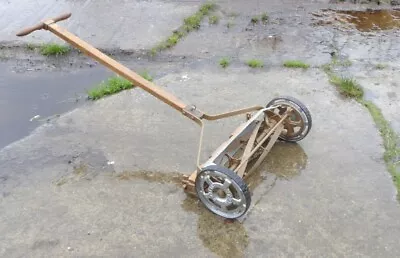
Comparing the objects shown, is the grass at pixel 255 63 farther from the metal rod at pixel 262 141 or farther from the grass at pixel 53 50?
the grass at pixel 53 50

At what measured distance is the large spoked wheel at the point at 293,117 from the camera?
5387mm

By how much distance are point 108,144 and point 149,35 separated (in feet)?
9.45

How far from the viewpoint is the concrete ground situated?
4.53 meters

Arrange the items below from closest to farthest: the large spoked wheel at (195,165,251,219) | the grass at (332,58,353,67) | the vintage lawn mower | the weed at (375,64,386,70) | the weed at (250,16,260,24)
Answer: the large spoked wheel at (195,165,251,219) → the vintage lawn mower → the weed at (375,64,386,70) → the grass at (332,58,353,67) → the weed at (250,16,260,24)

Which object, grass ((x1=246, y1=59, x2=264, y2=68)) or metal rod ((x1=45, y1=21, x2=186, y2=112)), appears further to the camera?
grass ((x1=246, y1=59, x2=264, y2=68))

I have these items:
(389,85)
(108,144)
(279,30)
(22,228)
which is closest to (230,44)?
(279,30)

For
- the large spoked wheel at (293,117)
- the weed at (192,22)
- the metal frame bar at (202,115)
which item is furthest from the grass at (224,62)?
the metal frame bar at (202,115)

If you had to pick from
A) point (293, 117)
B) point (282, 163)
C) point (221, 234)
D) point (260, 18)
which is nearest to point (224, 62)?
point (260, 18)

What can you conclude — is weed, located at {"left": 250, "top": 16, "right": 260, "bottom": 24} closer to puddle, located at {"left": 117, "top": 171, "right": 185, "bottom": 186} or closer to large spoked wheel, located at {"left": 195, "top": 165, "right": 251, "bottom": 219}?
puddle, located at {"left": 117, "top": 171, "right": 185, "bottom": 186}

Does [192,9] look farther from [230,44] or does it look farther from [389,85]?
[389,85]


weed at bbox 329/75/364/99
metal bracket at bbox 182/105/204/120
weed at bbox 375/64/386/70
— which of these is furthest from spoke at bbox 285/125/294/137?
weed at bbox 375/64/386/70

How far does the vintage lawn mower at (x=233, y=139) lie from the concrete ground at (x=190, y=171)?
201 mm

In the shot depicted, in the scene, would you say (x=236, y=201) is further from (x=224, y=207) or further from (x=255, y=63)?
(x=255, y=63)

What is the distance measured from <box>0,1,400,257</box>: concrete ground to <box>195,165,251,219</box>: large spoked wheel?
0.17m
